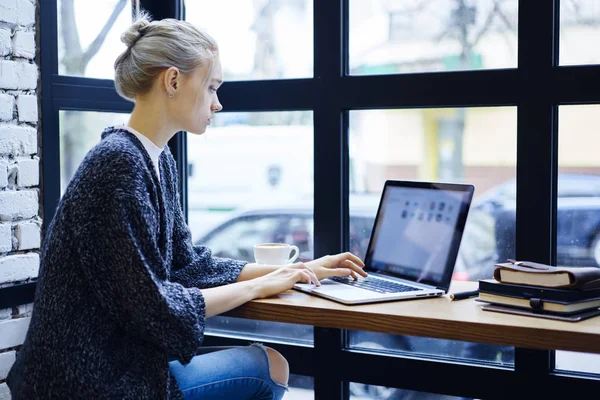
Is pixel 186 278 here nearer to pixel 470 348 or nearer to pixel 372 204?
pixel 372 204

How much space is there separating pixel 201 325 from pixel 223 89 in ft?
3.56

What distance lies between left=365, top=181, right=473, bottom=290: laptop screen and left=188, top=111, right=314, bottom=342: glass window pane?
1.23 feet

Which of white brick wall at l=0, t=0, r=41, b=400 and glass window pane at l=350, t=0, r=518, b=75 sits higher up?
glass window pane at l=350, t=0, r=518, b=75

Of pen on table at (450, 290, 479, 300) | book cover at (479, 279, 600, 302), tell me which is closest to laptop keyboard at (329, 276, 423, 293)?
pen on table at (450, 290, 479, 300)

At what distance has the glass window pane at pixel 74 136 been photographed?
84.7 inches

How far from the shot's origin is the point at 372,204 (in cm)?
224

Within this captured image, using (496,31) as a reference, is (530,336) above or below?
below

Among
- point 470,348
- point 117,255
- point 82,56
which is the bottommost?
point 470,348

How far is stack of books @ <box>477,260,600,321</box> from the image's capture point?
152 centimetres

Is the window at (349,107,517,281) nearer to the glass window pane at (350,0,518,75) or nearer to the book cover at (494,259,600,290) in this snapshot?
the glass window pane at (350,0,518,75)

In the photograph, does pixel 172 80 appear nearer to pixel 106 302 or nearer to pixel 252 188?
pixel 106 302

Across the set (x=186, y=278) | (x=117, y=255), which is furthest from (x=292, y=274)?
(x=117, y=255)

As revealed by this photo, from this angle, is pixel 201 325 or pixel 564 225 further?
pixel 564 225

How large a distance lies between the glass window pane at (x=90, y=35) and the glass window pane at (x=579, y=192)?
1.36m
